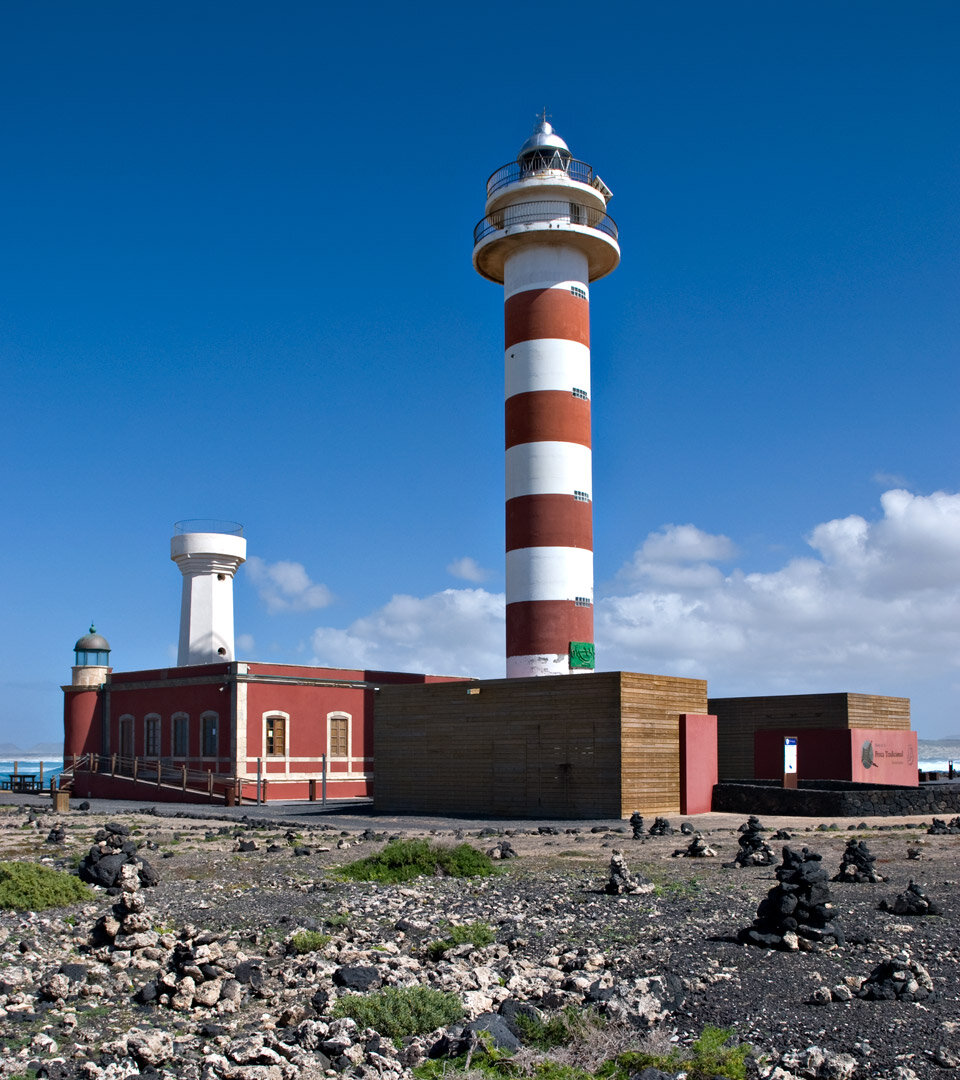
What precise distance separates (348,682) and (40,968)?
95.2 ft

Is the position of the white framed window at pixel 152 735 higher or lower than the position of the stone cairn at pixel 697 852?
higher

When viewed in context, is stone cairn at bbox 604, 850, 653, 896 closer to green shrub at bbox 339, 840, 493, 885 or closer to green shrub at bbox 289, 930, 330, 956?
green shrub at bbox 339, 840, 493, 885

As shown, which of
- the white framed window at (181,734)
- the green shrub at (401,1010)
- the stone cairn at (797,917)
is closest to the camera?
the green shrub at (401,1010)

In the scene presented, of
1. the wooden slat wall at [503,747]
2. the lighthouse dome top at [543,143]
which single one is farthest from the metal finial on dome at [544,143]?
the wooden slat wall at [503,747]

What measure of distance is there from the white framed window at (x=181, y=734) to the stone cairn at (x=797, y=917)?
97.7ft

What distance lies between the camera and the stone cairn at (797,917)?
9602mm

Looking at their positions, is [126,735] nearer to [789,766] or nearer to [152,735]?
[152,735]

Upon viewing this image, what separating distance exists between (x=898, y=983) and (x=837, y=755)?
2314 cm

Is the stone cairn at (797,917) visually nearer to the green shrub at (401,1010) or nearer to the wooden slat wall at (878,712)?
the green shrub at (401,1010)

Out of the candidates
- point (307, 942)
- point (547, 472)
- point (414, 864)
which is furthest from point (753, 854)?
point (547, 472)

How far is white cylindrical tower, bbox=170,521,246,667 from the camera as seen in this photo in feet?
135

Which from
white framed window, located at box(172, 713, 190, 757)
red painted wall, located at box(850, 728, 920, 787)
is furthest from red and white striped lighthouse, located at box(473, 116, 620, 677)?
white framed window, located at box(172, 713, 190, 757)

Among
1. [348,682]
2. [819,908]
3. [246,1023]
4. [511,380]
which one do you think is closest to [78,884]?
[246,1023]

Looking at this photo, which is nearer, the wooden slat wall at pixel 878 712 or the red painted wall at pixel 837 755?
the red painted wall at pixel 837 755
